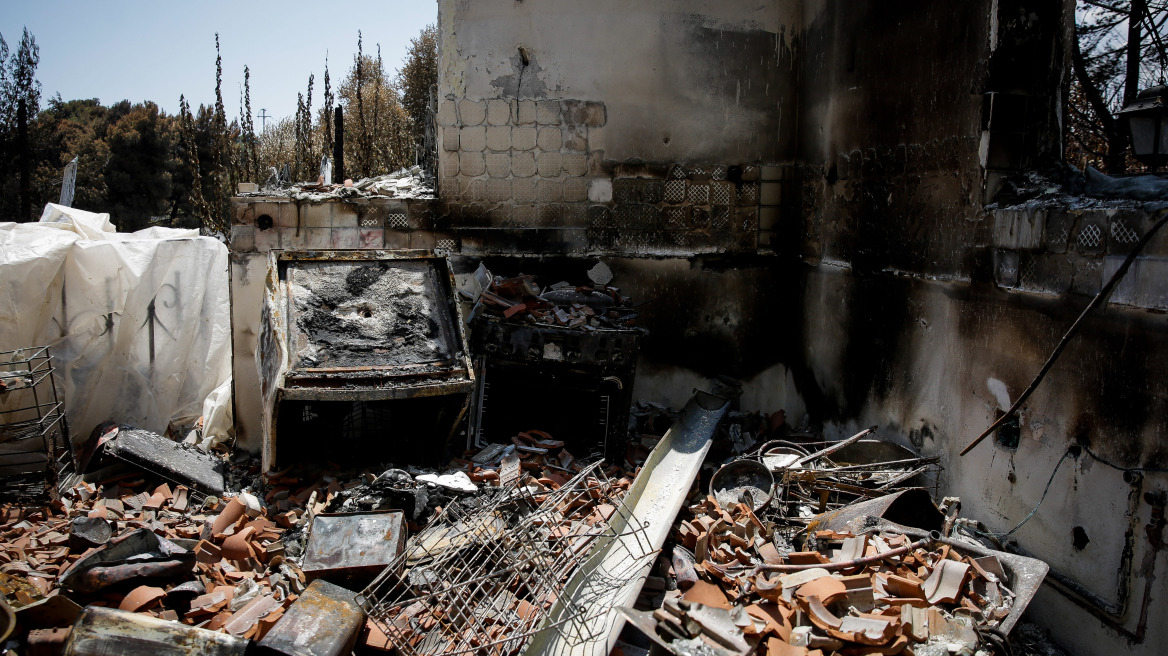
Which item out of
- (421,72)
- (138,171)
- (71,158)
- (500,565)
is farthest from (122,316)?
(138,171)

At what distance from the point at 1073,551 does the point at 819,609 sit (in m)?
1.31

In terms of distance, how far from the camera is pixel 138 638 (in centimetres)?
290

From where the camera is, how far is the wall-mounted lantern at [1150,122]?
11.4 feet

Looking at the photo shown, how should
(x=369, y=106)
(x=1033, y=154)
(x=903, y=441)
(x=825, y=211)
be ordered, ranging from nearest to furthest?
(x=1033, y=154), (x=903, y=441), (x=825, y=211), (x=369, y=106)

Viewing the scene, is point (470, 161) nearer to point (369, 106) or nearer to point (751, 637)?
point (751, 637)

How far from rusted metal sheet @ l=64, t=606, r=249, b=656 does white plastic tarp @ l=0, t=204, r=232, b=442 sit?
3.60 meters

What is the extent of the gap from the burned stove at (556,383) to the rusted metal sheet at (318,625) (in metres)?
2.09

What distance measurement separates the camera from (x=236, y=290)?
611cm

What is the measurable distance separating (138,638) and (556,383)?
3.01 m

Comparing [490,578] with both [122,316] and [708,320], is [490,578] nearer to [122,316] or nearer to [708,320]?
[708,320]

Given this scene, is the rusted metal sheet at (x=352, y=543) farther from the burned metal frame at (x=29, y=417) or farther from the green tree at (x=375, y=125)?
the green tree at (x=375, y=125)

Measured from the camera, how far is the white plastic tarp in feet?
18.5

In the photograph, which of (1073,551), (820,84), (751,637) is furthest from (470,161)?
(1073,551)

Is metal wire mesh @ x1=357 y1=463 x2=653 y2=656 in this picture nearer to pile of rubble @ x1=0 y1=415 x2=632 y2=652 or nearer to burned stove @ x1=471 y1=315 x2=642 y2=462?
pile of rubble @ x1=0 y1=415 x2=632 y2=652
